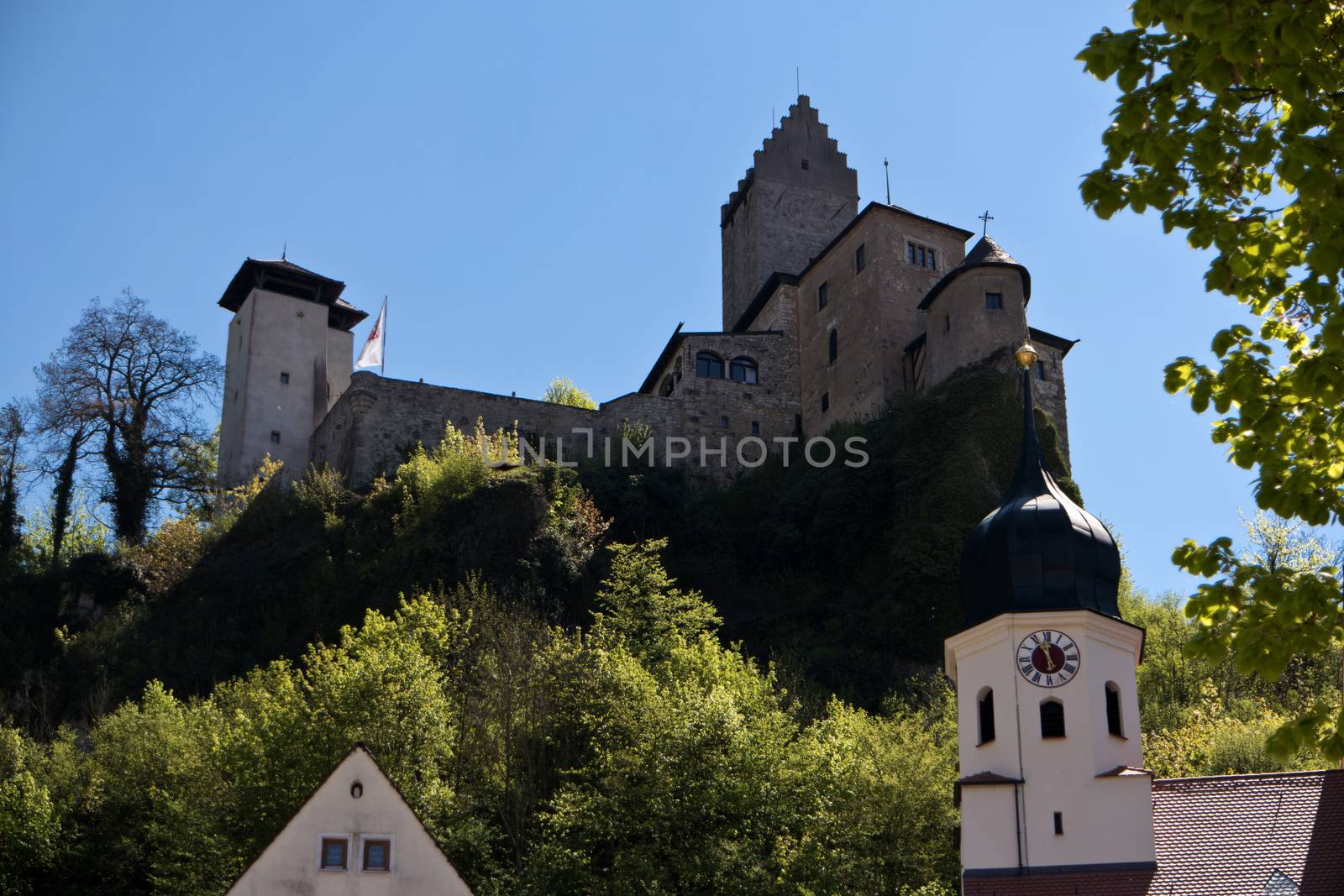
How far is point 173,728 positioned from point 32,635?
14821 mm

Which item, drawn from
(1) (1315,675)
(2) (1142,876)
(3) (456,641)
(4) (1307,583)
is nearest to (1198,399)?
(4) (1307,583)

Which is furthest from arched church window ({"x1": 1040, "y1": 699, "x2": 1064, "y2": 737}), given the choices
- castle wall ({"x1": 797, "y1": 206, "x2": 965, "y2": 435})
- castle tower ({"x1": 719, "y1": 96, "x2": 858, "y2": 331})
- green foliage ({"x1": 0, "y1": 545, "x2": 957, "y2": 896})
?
castle tower ({"x1": 719, "y1": 96, "x2": 858, "y2": 331})

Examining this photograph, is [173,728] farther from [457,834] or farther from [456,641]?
[457,834]

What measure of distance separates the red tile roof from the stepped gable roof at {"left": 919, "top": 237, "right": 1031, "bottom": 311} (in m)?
28.2

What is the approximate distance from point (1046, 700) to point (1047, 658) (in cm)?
62

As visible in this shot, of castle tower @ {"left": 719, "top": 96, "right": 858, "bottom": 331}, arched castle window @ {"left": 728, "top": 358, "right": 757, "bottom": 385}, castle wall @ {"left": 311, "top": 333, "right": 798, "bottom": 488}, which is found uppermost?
castle tower @ {"left": 719, "top": 96, "right": 858, "bottom": 331}

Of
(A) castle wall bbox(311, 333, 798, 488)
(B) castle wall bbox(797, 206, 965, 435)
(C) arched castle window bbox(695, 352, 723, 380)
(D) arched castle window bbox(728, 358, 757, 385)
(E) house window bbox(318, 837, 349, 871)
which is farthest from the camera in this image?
(D) arched castle window bbox(728, 358, 757, 385)

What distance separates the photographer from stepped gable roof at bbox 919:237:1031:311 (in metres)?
54.8

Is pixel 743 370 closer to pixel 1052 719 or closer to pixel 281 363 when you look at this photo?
pixel 281 363

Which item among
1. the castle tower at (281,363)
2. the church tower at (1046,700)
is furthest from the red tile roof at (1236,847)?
the castle tower at (281,363)

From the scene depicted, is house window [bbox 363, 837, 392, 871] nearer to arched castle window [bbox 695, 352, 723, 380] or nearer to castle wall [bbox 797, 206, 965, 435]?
castle wall [bbox 797, 206, 965, 435]

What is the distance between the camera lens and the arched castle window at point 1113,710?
93.8 ft

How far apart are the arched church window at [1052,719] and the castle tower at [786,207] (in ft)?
144

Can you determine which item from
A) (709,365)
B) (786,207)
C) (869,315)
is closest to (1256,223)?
(869,315)
